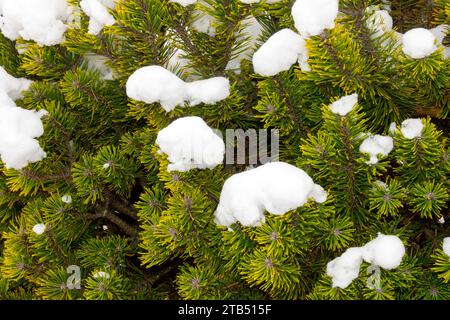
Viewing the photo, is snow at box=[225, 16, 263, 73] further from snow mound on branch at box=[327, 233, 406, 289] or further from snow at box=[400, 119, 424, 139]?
snow mound on branch at box=[327, 233, 406, 289]

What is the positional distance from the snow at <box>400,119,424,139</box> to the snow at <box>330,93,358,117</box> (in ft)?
0.48

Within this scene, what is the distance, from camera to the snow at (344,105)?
4.26 feet

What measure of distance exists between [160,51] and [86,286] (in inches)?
30.9

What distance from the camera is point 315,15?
3.99 feet

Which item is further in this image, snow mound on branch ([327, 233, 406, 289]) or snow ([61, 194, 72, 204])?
snow ([61, 194, 72, 204])

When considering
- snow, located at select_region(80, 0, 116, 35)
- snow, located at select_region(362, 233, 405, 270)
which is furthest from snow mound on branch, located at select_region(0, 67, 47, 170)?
snow, located at select_region(362, 233, 405, 270)

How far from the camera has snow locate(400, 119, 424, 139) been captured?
1.30 metres

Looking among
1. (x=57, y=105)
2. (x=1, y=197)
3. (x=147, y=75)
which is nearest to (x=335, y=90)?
(x=147, y=75)

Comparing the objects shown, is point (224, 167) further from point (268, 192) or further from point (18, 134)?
point (18, 134)

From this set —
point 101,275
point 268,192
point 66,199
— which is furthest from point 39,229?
point 268,192

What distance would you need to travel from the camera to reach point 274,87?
4.67 ft

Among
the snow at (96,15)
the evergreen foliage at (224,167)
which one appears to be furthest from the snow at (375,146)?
the snow at (96,15)

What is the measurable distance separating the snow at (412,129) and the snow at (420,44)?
0.17 m
